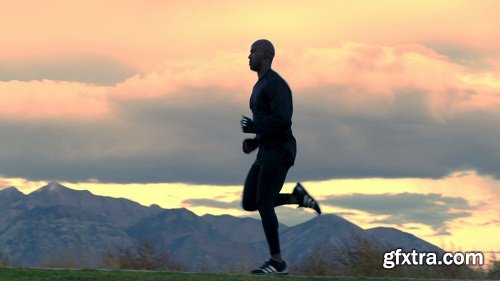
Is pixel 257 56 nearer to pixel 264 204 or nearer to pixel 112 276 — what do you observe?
pixel 264 204

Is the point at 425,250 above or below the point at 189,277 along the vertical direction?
above

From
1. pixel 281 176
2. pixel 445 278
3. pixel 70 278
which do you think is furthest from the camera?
pixel 445 278

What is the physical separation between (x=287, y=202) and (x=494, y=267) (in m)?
2.66

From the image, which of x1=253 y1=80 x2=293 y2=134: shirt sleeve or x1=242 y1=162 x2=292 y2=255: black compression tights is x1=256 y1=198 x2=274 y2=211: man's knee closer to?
x1=242 y1=162 x2=292 y2=255: black compression tights

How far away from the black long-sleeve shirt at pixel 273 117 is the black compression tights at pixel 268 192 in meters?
0.11

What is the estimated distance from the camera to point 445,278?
13.2 metres

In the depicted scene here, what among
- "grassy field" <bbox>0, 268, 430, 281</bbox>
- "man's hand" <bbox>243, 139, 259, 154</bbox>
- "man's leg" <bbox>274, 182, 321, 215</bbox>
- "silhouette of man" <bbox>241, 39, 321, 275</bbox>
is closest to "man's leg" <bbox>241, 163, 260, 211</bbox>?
"silhouette of man" <bbox>241, 39, 321, 275</bbox>

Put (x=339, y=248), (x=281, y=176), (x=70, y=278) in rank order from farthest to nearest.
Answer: (x=339, y=248) < (x=281, y=176) < (x=70, y=278)

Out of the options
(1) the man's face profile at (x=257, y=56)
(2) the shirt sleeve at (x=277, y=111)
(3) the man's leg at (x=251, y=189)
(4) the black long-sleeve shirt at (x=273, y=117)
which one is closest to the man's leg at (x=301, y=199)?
(3) the man's leg at (x=251, y=189)

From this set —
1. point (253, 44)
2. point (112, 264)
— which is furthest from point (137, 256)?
point (253, 44)

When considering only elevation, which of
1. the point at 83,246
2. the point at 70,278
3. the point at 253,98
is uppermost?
the point at 253,98

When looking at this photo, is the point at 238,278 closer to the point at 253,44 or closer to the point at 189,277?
the point at 189,277

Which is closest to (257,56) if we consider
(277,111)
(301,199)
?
(277,111)

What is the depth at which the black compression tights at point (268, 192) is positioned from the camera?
1212 centimetres
